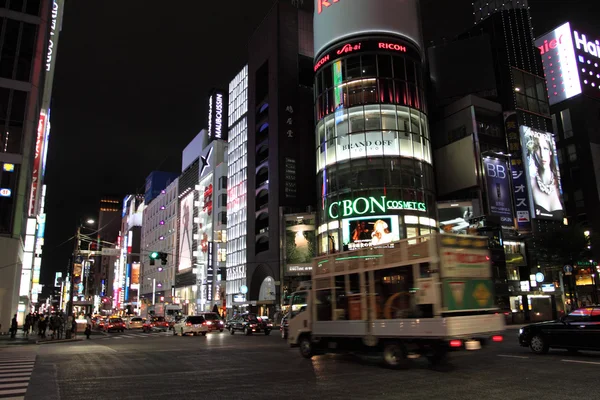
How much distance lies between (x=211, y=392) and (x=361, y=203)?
40119mm

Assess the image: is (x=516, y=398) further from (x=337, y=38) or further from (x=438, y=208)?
(x=337, y=38)

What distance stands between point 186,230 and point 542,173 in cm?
7203

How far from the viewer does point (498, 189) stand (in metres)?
54.4

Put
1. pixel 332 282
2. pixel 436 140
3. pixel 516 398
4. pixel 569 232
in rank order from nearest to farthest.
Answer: pixel 516 398, pixel 332 282, pixel 569 232, pixel 436 140

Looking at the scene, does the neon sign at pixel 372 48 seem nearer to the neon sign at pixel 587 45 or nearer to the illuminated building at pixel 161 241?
the neon sign at pixel 587 45

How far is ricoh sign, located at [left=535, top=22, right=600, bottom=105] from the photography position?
235 ft

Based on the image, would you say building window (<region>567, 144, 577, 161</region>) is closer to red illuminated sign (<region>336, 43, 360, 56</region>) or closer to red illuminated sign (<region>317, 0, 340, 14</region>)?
red illuminated sign (<region>336, 43, 360, 56</region>)

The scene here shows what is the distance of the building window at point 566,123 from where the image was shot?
70.6m

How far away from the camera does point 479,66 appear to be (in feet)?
209

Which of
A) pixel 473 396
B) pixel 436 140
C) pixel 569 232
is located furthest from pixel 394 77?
pixel 473 396

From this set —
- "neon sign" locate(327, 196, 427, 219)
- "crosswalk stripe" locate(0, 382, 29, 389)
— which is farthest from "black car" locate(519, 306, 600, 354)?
"neon sign" locate(327, 196, 427, 219)

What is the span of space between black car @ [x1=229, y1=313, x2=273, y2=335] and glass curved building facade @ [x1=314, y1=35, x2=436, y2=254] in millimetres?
14630

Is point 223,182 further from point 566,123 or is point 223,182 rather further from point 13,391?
point 13,391

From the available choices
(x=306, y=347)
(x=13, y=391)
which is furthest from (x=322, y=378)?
(x=13, y=391)
